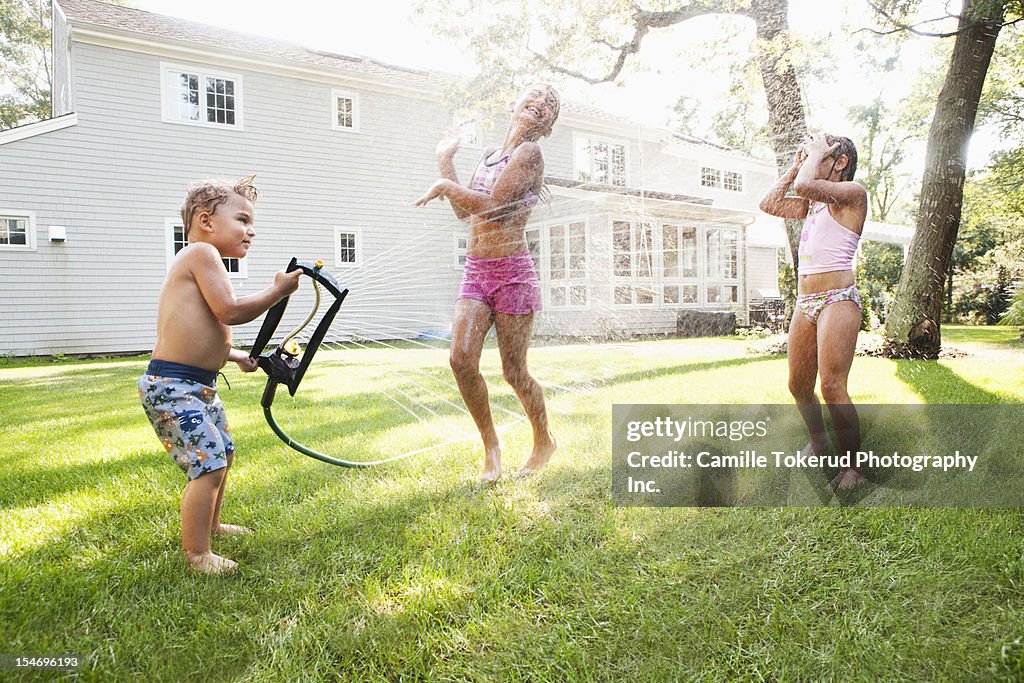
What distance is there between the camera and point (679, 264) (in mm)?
2715

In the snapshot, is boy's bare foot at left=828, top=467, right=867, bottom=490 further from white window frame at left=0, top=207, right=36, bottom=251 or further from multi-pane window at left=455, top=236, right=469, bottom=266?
white window frame at left=0, top=207, right=36, bottom=251

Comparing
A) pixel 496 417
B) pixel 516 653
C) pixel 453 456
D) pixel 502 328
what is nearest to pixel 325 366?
pixel 496 417

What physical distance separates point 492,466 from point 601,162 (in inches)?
50.0

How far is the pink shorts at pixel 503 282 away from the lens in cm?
227

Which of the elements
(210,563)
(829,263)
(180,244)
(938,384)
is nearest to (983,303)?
(938,384)

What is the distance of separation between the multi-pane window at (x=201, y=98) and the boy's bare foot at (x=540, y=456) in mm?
7644

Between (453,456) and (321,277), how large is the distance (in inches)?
53.7

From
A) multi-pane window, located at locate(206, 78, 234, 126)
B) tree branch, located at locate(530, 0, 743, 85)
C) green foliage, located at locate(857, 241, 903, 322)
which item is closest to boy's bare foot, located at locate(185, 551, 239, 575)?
tree branch, located at locate(530, 0, 743, 85)

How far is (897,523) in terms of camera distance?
181cm

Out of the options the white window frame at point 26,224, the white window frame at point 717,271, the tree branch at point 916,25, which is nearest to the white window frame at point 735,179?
the white window frame at point 717,271

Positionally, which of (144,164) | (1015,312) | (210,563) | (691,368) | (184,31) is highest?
(184,31)

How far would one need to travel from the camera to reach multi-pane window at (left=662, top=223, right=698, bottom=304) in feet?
8.47

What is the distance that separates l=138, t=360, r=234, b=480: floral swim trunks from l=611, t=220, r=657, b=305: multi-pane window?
4.89 feet

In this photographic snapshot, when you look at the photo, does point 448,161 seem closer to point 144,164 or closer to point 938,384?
point 938,384
